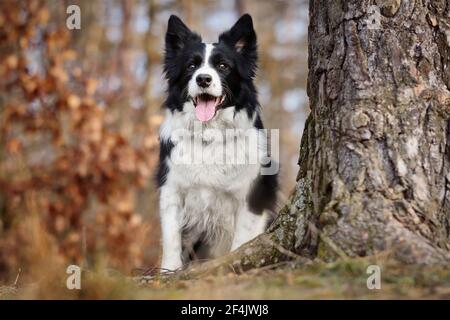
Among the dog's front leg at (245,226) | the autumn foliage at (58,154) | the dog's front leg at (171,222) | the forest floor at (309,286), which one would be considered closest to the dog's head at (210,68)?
the dog's front leg at (171,222)

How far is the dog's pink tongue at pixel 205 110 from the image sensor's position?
16.2 feet

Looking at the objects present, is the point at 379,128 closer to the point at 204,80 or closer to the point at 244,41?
the point at 204,80

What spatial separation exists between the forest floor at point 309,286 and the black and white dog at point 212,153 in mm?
1921

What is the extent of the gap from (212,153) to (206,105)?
0.42 metres

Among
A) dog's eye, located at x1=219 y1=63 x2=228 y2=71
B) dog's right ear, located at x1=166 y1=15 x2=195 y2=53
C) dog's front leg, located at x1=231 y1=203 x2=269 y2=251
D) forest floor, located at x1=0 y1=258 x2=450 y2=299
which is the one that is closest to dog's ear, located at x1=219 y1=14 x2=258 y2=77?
dog's eye, located at x1=219 y1=63 x2=228 y2=71

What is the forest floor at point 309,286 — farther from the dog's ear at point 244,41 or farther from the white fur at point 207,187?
the dog's ear at point 244,41

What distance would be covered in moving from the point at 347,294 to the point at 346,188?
0.70 meters

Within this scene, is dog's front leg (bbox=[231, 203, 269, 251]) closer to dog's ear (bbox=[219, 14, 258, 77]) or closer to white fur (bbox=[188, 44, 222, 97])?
white fur (bbox=[188, 44, 222, 97])

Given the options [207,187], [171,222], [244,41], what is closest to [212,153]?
[207,187]

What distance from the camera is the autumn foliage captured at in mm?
8195

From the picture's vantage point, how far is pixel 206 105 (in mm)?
5000

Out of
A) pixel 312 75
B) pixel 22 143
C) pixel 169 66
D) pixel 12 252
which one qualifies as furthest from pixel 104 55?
pixel 312 75

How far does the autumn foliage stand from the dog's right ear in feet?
10.6

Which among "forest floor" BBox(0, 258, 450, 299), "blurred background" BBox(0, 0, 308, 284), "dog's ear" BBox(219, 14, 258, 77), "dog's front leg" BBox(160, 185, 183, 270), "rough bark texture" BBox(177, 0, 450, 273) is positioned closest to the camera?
"forest floor" BBox(0, 258, 450, 299)
